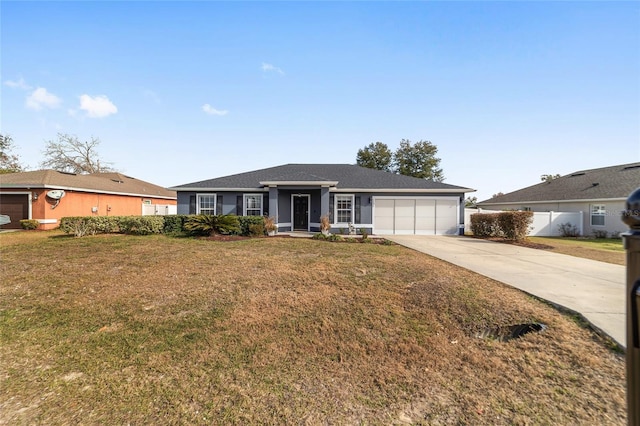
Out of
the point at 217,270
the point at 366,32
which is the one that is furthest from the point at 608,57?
the point at 217,270

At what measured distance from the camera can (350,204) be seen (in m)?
15.7

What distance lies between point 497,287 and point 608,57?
8987 millimetres

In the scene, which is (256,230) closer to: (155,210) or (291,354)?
(291,354)

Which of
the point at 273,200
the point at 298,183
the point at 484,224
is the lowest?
the point at 484,224

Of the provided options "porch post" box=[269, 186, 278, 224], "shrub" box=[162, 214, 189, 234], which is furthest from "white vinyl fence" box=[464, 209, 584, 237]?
"shrub" box=[162, 214, 189, 234]

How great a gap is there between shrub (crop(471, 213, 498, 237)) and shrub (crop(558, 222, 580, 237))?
6638 millimetres

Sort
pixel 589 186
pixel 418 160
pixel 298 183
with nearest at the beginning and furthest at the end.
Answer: pixel 298 183 < pixel 589 186 < pixel 418 160

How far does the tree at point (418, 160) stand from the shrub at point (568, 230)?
18.3 meters

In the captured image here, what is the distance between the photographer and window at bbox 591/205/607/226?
16500mm

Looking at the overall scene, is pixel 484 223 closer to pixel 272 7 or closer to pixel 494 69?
pixel 494 69

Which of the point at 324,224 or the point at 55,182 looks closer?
the point at 324,224

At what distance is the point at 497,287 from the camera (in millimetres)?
5328

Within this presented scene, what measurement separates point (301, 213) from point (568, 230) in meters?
17.0

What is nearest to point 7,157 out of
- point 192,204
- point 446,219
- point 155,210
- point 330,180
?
point 155,210
